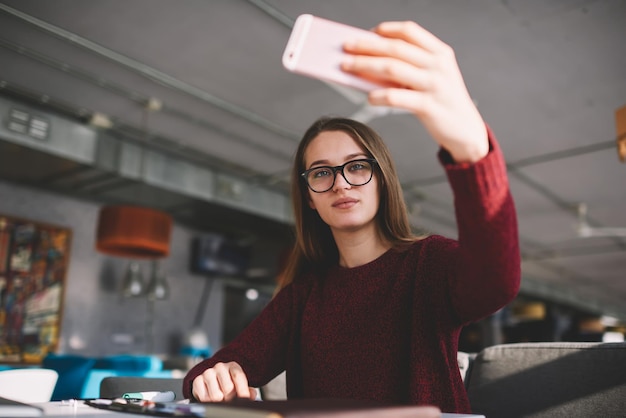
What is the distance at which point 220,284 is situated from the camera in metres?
7.90

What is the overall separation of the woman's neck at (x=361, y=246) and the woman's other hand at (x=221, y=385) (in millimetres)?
418

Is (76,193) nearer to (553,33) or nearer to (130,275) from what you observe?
(130,275)

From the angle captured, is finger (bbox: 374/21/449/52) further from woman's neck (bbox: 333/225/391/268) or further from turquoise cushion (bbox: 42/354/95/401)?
turquoise cushion (bbox: 42/354/95/401)

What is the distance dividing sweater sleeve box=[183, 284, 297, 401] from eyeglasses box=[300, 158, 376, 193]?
0.33 meters

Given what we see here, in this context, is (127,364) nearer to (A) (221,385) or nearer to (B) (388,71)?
(A) (221,385)

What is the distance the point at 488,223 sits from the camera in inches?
29.2

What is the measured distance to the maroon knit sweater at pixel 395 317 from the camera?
2.52 feet

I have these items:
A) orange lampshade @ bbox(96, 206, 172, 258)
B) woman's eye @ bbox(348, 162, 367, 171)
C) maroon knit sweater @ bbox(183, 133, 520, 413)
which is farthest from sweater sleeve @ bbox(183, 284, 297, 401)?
orange lampshade @ bbox(96, 206, 172, 258)

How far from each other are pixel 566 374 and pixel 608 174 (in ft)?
17.1

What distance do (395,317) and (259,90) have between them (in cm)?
343

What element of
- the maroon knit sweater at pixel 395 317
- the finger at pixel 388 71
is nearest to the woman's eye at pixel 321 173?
the maroon knit sweater at pixel 395 317

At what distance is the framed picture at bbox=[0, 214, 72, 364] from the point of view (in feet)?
17.9

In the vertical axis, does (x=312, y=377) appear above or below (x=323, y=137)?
below

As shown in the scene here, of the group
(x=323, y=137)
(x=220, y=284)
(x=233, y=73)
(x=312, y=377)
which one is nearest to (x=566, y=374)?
(x=312, y=377)
